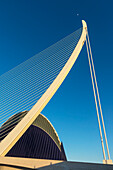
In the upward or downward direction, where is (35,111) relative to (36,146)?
downward

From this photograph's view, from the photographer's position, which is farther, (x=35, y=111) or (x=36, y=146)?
(x=36, y=146)

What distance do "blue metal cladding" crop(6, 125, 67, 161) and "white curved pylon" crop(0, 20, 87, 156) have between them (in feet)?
62.3

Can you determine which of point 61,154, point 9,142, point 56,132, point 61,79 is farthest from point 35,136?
point 9,142

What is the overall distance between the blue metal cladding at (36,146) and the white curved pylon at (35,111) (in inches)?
747

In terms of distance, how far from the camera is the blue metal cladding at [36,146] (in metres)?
24.6

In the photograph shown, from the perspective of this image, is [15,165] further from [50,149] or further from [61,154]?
[61,154]

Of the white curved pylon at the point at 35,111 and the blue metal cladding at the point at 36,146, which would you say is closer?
the white curved pylon at the point at 35,111

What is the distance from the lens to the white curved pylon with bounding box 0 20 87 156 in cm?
505

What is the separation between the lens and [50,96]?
7.36 m

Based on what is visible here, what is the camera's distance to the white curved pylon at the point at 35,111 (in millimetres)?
5051

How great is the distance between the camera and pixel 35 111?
250 inches

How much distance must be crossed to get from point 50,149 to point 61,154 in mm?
5073

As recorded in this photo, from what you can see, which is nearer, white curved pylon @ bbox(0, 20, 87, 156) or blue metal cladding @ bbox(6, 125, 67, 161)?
white curved pylon @ bbox(0, 20, 87, 156)

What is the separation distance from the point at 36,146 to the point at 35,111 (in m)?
24.5
